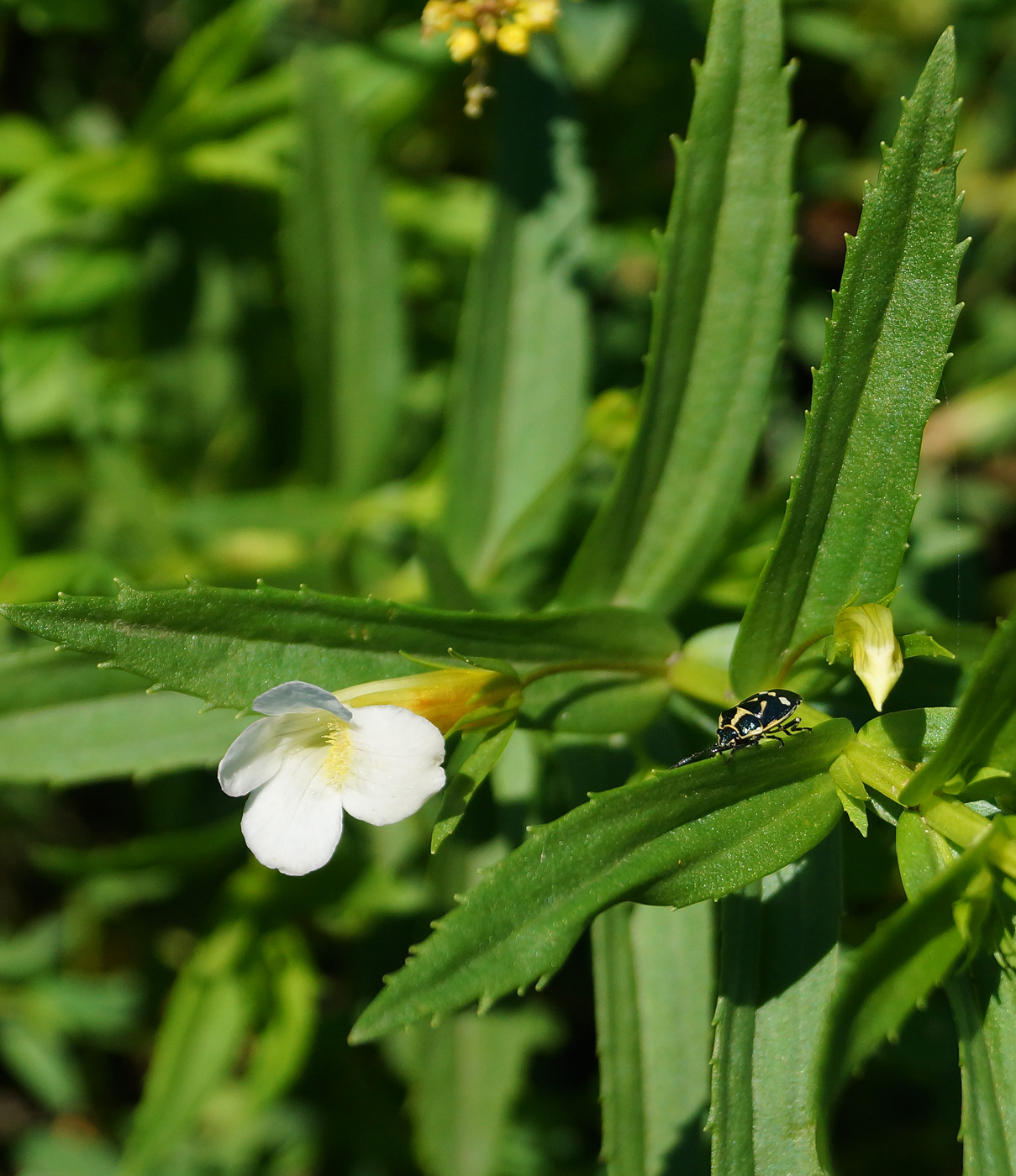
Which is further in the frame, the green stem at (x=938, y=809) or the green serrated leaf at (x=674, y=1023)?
the green serrated leaf at (x=674, y=1023)

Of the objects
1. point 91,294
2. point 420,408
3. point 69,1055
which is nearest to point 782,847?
point 420,408

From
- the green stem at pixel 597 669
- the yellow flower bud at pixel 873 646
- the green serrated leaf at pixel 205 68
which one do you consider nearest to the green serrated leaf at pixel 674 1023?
the green stem at pixel 597 669

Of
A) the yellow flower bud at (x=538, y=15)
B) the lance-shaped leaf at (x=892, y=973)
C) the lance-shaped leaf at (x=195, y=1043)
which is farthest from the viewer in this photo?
the lance-shaped leaf at (x=195, y=1043)

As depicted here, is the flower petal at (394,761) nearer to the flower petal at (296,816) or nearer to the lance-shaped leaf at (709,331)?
the flower petal at (296,816)

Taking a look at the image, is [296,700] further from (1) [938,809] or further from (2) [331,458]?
(2) [331,458]

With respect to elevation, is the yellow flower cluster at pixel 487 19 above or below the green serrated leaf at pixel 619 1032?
above

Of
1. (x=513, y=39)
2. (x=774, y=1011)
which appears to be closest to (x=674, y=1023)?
(x=774, y=1011)

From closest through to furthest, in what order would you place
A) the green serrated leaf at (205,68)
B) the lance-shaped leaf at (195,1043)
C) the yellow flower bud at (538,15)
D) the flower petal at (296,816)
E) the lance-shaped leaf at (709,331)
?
the flower petal at (296,816), the lance-shaped leaf at (709,331), the yellow flower bud at (538,15), the lance-shaped leaf at (195,1043), the green serrated leaf at (205,68)

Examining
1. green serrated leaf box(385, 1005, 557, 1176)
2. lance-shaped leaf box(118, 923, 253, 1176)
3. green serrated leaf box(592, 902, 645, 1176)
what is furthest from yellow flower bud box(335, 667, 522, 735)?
lance-shaped leaf box(118, 923, 253, 1176)
